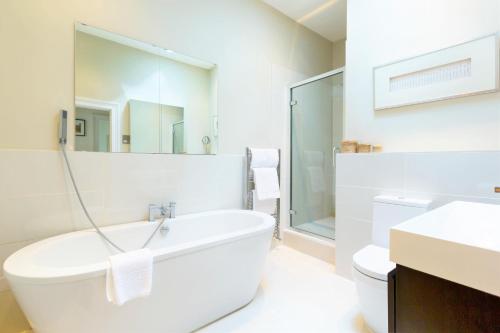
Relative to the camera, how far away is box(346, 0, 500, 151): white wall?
1.73 meters

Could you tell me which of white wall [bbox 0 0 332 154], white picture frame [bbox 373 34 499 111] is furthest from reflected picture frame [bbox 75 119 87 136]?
white picture frame [bbox 373 34 499 111]

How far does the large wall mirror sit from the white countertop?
6.54 feet

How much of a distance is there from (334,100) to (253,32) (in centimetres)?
124

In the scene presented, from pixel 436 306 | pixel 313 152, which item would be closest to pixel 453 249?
pixel 436 306

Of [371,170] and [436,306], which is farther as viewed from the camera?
[371,170]

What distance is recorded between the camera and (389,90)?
215 cm

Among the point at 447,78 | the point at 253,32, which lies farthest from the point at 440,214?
the point at 253,32

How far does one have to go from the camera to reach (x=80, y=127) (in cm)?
178

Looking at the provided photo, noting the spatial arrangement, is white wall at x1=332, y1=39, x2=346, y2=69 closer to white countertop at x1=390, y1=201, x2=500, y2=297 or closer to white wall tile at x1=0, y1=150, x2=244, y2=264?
white wall tile at x1=0, y1=150, x2=244, y2=264

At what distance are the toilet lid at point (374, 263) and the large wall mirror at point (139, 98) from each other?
160 cm

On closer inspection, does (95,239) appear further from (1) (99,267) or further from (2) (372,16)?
(2) (372,16)

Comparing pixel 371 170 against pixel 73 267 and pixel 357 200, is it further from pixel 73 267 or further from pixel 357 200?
pixel 73 267

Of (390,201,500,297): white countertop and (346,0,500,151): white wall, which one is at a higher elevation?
(346,0,500,151): white wall

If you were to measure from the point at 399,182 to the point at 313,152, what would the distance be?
1.35 metres
